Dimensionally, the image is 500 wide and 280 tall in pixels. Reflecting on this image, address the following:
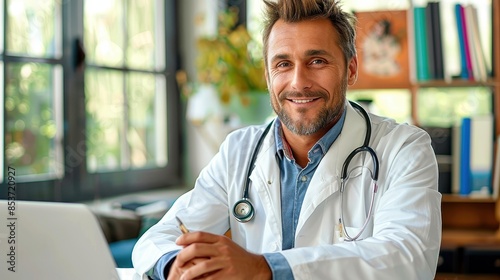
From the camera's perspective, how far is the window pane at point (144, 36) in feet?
11.6

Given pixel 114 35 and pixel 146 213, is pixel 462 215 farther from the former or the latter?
pixel 114 35

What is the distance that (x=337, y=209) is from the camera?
1.61m

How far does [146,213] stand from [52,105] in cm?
60

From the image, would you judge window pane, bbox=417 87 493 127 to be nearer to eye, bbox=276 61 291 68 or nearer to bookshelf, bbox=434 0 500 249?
bookshelf, bbox=434 0 500 249

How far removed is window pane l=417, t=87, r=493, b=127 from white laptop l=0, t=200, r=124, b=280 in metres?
2.36

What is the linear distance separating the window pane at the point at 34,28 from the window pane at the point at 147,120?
21.0 inches

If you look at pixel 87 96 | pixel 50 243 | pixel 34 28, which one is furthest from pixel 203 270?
pixel 87 96

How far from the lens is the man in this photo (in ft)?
4.74

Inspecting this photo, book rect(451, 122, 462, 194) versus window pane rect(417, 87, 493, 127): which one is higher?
window pane rect(417, 87, 493, 127)

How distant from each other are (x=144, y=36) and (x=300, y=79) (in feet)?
7.16

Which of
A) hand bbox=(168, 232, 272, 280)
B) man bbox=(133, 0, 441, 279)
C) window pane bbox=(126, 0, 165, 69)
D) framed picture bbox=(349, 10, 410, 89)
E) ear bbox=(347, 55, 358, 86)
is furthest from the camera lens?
window pane bbox=(126, 0, 165, 69)

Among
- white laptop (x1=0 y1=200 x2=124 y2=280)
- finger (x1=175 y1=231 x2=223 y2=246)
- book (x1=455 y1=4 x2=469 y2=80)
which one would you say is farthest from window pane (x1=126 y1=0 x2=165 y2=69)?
finger (x1=175 y1=231 x2=223 y2=246)

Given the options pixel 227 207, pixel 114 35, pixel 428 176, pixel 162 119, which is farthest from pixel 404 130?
pixel 162 119

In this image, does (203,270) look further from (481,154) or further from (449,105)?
(449,105)
